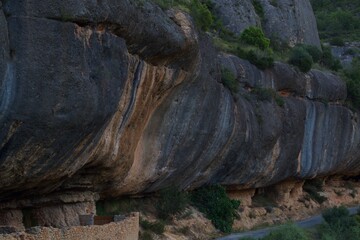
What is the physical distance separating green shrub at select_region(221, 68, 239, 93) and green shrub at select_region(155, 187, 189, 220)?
18.3 ft

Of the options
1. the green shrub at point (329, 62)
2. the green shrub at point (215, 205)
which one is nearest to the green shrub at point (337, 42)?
the green shrub at point (329, 62)

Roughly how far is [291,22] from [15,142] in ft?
125

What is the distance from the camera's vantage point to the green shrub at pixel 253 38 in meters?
43.4

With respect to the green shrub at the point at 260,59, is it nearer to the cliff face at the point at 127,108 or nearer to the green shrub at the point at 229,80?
the cliff face at the point at 127,108

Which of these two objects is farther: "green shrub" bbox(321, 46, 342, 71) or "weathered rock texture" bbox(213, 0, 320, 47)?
"green shrub" bbox(321, 46, 342, 71)

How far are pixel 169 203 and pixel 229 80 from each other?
669 centimetres

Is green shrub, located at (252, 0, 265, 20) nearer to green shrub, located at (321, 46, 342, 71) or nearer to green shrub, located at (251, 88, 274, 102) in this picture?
green shrub, located at (321, 46, 342, 71)

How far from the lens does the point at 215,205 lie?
32.6m

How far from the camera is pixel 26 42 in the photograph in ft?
56.2

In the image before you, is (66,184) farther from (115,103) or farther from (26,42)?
(26,42)

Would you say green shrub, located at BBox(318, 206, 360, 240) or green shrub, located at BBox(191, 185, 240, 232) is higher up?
green shrub, located at BBox(191, 185, 240, 232)

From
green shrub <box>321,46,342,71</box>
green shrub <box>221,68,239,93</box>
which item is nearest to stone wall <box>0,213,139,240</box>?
green shrub <box>221,68,239,93</box>

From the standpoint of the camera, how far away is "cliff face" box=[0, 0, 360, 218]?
17.5m

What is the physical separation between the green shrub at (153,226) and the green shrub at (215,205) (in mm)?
5541
